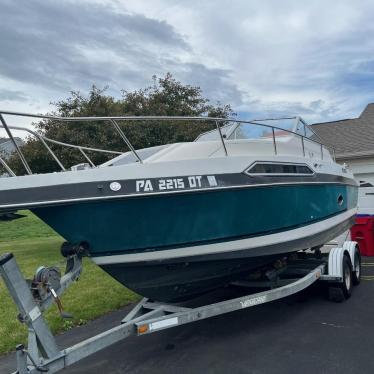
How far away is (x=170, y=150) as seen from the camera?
451 centimetres

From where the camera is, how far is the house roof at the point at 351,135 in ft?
45.2

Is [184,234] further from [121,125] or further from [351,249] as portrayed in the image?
[121,125]

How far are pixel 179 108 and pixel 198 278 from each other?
842cm

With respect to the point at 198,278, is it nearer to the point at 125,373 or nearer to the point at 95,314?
the point at 125,373

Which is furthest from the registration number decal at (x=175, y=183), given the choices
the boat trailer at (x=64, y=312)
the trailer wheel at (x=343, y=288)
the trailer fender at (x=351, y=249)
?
the trailer fender at (x=351, y=249)

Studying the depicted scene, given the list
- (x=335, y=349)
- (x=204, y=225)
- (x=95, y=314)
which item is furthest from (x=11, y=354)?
(x=335, y=349)

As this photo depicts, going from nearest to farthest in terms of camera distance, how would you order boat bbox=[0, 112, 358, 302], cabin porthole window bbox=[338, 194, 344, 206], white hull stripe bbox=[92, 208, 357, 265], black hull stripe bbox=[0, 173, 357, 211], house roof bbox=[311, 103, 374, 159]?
black hull stripe bbox=[0, 173, 357, 211] < boat bbox=[0, 112, 358, 302] < white hull stripe bbox=[92, 208, 357, 265] < cabin porthole window bbox=[338, 194, 344, 206] < house roof bbox=[311, 103, 374, 159]

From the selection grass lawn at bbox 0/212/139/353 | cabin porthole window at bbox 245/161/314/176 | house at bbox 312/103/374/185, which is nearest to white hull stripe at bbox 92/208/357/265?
grass lawn at bbox 0/212/139/353

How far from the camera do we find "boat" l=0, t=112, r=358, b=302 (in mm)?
3355

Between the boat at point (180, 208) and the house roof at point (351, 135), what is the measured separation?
9.29 metres

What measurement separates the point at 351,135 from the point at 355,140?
71 centimetres

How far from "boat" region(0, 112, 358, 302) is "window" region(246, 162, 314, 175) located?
1cm

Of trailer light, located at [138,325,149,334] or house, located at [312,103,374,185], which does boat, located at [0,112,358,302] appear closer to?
trailer light, located at [138,325,149,334]

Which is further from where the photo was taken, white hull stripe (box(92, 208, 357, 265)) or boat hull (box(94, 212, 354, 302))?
boat hull (box(94, 212, 354, 302))
